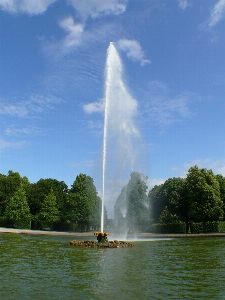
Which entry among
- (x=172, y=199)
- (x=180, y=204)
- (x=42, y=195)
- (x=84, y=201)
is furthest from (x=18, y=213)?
(x=180, y=204)

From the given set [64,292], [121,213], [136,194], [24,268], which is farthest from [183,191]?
[64,292]

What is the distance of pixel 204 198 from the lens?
67.3 metres

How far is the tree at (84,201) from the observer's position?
254 feet

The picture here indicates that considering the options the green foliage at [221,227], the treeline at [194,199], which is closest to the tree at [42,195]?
the treeline at [194,199]

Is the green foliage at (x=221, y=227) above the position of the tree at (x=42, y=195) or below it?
below

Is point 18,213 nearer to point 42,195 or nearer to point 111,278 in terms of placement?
point 42,195

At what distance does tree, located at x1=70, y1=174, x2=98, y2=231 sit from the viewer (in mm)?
77312

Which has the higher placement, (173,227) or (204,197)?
(204,197)

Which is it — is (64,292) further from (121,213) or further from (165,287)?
(121,213)

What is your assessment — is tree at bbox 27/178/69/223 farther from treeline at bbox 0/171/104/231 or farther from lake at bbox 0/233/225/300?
lake at bbox 0/233/225/300

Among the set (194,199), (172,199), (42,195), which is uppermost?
(42,195)

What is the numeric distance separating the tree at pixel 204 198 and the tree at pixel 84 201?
23706mm

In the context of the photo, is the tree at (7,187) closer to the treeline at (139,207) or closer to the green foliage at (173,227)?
the treeline at (139,207)

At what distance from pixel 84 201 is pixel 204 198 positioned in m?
28.1
